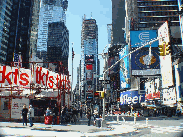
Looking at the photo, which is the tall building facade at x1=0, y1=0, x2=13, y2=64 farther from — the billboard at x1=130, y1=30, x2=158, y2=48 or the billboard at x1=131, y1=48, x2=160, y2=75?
the billboard at x1=131, y1=48, x2=160, y2=75

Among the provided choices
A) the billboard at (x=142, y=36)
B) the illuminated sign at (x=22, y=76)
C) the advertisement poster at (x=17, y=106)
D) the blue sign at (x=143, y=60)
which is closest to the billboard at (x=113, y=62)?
the billboard at (x=142, y=36)

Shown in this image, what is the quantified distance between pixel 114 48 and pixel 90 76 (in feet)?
115

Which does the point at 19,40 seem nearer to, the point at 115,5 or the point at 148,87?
the point at 115,5

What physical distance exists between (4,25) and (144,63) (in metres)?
88.5

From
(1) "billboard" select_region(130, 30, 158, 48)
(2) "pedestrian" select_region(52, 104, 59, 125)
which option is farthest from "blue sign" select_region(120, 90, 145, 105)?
(2) "pedestrian" select_region(52, 104, 59, 125)

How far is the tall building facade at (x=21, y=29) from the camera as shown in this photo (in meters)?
135

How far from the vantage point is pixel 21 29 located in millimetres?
144125

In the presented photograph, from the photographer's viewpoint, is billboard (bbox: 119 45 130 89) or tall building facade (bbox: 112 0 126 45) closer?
billboard (bbox: 119 45 130 89)

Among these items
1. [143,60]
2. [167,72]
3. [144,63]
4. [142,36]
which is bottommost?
[167,72]

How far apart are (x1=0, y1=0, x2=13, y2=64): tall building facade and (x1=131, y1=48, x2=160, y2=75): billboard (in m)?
78.4

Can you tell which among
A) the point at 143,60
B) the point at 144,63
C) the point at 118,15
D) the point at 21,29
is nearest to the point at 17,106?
the point at 144,63

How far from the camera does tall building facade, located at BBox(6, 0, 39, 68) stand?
13549 centimetres

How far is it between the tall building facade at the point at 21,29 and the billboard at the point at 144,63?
79.0 meters

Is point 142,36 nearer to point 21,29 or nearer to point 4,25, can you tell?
point 4,25
